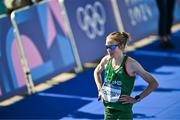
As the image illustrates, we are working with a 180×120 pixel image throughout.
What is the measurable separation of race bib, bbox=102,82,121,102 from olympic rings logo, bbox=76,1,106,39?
5.59 m

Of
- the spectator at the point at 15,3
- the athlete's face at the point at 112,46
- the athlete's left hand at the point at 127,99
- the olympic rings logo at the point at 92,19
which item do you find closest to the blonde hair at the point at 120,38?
the athlete's face at the point at 112,46

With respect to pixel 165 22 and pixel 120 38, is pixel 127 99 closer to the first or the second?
pixel 120 38

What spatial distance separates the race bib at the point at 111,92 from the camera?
618 cm

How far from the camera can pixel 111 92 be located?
20.3 feet

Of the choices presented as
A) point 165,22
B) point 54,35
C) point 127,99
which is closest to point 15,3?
point 54,35

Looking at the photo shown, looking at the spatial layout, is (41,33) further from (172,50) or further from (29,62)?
(172,50)

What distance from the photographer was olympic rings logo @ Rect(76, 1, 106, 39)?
11875mm

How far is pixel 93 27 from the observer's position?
39.9 feet

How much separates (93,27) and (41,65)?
1.86 meters

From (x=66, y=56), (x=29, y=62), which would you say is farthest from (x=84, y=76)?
(x=29, y=62)

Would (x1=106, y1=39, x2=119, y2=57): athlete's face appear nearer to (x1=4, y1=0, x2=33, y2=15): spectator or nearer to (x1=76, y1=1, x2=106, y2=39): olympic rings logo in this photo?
(x1=4, y1=0, x2=33, y2=15): spectator

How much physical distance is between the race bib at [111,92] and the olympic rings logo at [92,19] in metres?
5.59

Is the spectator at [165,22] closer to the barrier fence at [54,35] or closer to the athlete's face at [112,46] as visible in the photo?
the barrier fence at [54,35]

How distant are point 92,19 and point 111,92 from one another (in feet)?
19.8
